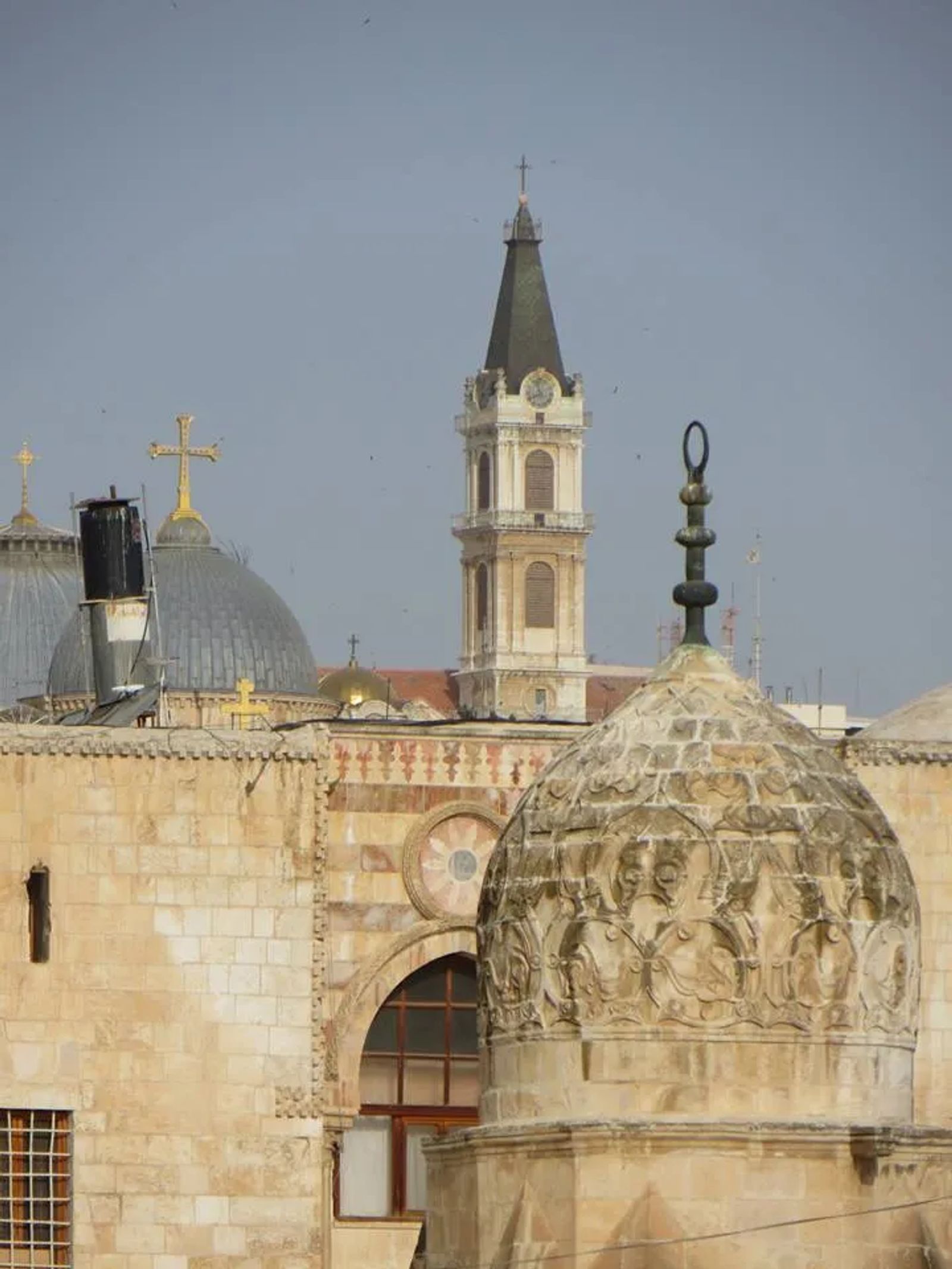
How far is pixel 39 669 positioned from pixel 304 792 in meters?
30.0

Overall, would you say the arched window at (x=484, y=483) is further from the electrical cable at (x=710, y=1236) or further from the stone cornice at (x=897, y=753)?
the electrical cable at (x=710, y=1236)

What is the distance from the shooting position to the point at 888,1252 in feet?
88.8

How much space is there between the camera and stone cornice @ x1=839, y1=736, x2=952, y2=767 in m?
50.1

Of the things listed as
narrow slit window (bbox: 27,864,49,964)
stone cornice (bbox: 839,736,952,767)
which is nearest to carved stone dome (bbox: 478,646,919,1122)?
stone cornice (bbox: 839,736,952,767)

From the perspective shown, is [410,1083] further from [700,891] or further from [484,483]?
[484,483]

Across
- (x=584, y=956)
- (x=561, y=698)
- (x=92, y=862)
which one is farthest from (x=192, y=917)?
(x=561, y=698)

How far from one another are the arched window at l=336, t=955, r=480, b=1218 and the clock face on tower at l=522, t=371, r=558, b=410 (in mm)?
138440

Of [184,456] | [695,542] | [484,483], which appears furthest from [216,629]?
[484,483]

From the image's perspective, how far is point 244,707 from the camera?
63969 millimetres

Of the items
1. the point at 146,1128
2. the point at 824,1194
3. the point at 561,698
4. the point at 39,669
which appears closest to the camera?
the point at 824,1194

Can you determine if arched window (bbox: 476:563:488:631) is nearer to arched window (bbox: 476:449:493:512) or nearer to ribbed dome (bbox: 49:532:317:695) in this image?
arched window (bbox: 476:449:493:512)

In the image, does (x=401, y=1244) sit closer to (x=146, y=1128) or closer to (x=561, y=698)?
(x=146, y=1128)

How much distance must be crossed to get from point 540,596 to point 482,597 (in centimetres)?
294

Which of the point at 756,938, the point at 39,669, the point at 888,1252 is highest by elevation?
the point at 39,669
